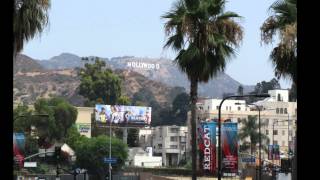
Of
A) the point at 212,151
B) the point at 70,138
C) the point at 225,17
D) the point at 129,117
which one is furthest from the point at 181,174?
the point at 225,17

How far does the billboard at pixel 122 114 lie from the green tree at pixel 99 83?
14.1 m

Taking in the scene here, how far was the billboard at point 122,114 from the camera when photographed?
15688 centimetres

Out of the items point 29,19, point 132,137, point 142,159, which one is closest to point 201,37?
point 29,19

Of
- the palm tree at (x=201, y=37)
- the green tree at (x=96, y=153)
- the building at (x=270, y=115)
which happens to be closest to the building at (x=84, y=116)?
the building at (x=270, y=115)

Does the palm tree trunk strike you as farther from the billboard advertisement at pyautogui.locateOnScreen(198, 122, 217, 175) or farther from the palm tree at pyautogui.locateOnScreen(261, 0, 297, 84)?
the billboard advertisement at pyautogui.locateOnScreen(198, 122, 217, 175)

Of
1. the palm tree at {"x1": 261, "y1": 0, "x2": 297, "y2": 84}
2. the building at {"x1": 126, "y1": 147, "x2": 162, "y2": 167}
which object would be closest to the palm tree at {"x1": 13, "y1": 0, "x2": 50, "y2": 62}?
the palm tree at {"x1": 261, "y1": 0, "x2": 297, "y2": 84}

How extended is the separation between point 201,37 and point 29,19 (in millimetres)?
9767

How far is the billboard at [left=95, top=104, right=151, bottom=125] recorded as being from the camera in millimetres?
156875

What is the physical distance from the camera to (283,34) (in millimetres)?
22188

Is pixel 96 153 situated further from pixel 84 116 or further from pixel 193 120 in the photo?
pixel 193 120

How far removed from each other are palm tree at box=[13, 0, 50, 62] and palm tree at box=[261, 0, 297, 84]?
724cm

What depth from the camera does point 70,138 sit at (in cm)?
14438

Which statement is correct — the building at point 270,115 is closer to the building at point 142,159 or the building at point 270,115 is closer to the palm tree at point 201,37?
the building at point 142,159
